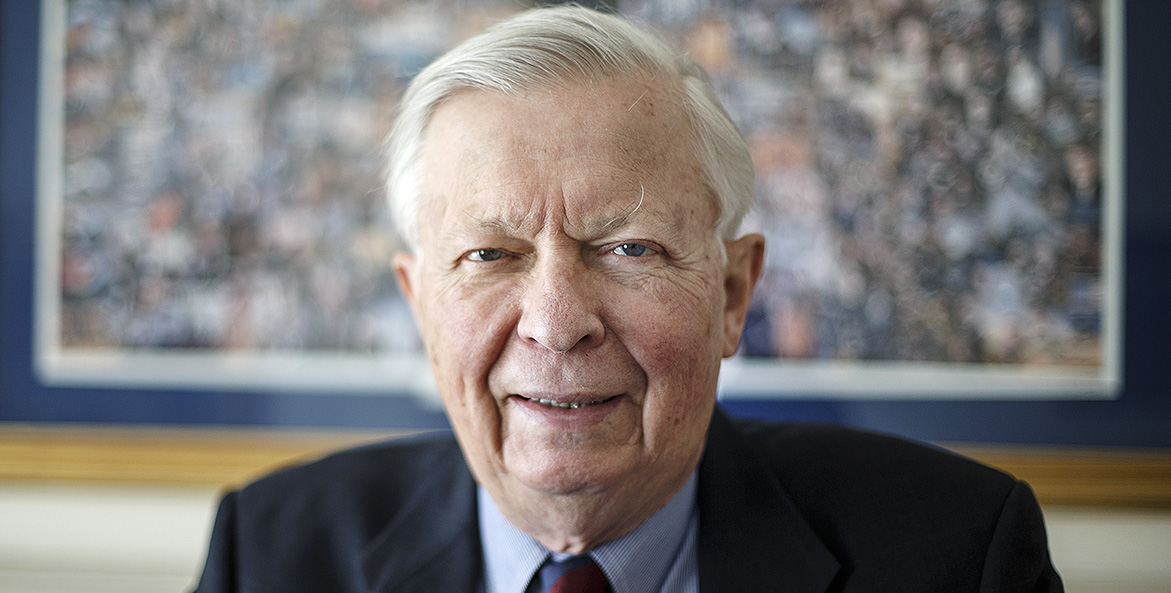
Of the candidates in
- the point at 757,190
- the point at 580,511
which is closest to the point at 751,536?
the point at 580,511

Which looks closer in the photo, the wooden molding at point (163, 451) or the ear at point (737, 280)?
the ear at point (737, 280)

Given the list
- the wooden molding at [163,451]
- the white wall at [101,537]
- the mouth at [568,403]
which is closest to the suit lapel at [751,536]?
the mouth at [568,403]

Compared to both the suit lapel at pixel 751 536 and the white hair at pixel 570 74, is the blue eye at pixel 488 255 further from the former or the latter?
the suit lapel at pixel 751 536

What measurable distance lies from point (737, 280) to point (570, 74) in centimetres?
35

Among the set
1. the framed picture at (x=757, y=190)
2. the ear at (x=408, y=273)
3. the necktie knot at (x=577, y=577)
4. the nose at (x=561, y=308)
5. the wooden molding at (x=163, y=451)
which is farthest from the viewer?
the wooden molding at (x=163, y=451)

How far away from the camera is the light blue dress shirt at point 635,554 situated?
0.97m

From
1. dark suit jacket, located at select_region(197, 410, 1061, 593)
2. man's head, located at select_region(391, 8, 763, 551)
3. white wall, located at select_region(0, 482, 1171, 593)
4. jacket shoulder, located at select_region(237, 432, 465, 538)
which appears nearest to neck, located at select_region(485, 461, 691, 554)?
man's head, located at select_region(391, 8, 763, 551)

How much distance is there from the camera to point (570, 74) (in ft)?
2.89

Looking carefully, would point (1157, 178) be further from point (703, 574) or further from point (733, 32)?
point (703, 574)

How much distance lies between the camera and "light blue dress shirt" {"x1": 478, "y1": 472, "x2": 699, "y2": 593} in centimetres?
97

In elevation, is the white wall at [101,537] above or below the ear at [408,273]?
below

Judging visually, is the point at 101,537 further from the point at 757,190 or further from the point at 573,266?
the point at 757,190

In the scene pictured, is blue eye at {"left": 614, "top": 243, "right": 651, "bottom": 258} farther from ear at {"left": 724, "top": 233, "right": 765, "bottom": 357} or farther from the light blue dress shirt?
the light blue dress shirt

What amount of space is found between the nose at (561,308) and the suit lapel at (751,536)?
352 millimetres
